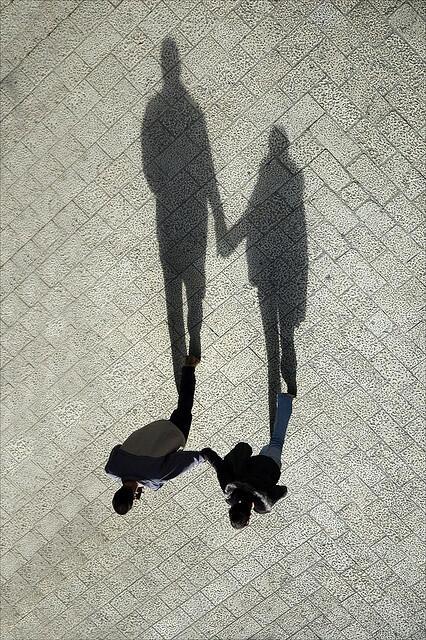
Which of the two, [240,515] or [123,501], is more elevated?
[123,501]

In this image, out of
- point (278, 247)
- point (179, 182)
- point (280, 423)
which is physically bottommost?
point (280, 423)

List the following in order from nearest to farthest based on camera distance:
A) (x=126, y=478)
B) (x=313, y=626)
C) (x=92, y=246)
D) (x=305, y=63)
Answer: (x=126, y=478), (x=305, y=63), (x=92, y=246), (x=313, y=626)

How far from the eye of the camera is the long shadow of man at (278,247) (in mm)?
4941

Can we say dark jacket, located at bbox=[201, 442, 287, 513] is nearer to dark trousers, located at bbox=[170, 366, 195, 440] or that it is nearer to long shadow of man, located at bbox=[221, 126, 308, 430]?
dark trousers, located at bbox=[170, 366, 195, 440]

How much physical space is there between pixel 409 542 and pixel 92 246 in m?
4.04

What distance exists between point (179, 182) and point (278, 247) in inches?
40.8

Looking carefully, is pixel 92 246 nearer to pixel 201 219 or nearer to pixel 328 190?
pixel 201 219

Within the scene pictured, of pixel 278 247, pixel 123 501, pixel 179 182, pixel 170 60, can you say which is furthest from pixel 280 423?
pixel 170 60

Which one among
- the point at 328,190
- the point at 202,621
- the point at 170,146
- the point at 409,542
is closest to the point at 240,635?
the point at 202,621

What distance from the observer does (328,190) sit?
4934 millimetres

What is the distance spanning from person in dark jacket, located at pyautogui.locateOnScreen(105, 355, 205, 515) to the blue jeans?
0.65 metres

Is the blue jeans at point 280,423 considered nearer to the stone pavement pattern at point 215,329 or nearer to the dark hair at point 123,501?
the stone pavement pattern at point 215,329

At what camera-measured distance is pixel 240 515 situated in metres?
3.90

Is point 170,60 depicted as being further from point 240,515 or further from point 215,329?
point 240,515
